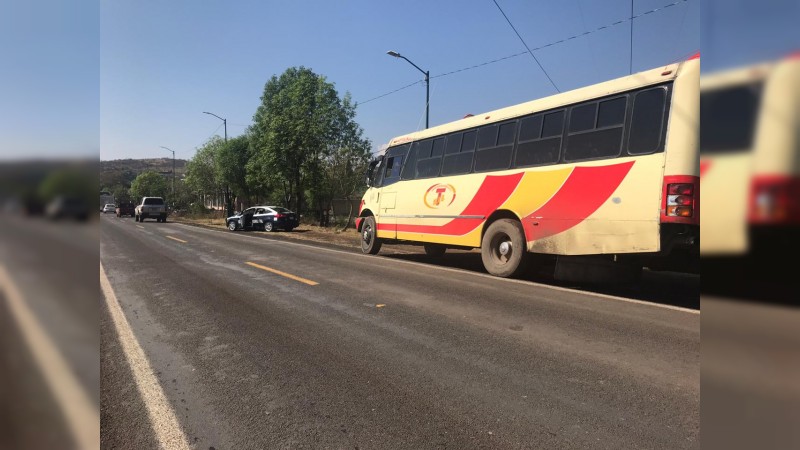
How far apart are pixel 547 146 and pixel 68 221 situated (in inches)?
325

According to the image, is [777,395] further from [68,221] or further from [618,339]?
[618,339]

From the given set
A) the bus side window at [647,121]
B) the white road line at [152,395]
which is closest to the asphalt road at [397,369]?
the white road line at [152,395]

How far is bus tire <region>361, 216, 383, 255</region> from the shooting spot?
13703mm

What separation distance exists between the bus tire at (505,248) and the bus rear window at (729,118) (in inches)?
314

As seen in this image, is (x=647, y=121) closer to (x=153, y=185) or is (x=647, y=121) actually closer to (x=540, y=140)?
(x=540, y=140)

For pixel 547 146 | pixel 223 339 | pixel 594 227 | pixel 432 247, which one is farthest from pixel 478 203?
pixel 223 339

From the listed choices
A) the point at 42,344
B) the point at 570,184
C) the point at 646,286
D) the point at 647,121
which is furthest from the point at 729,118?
the point at 646,286

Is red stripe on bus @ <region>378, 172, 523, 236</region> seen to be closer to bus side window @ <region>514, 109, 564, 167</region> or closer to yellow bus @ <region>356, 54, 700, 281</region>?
yellow bus @ <region>356, 54, 700, 281</region>

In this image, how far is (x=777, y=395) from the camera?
Answer: 745mm

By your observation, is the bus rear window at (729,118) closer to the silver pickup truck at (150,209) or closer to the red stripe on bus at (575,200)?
the red stripe on bus at (575,200)

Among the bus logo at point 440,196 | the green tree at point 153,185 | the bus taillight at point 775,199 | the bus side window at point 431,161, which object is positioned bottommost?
the bus taillight at point 775,199

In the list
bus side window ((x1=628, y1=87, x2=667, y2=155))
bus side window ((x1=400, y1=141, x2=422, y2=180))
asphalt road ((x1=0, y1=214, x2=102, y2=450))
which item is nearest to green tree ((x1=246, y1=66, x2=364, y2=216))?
bus side window ((x1=400, y1=141, x2=422, y2=180))

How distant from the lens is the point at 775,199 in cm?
66

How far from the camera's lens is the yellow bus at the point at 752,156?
649 millimetres
